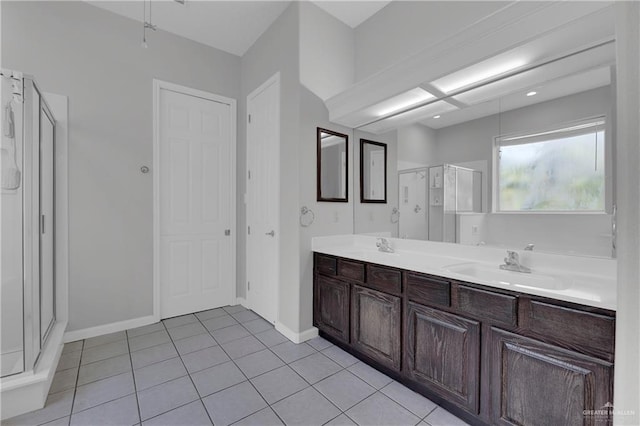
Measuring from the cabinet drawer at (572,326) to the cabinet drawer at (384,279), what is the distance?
2.42ft

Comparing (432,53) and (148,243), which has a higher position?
(432,53)

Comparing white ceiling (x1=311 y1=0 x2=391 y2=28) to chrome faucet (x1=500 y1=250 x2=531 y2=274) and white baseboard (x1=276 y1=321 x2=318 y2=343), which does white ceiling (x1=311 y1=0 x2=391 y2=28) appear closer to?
chrome faucet (x1=500 y1=250 x2=531 y2=274)

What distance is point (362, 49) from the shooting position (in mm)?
2916

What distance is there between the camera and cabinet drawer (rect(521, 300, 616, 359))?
3.56ft

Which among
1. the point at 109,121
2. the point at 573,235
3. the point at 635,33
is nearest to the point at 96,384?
→ the point at 109,121

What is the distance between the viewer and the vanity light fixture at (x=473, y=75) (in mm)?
1612

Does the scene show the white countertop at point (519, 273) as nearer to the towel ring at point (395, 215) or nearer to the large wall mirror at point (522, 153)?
the large wall mirror at point (522, 153)

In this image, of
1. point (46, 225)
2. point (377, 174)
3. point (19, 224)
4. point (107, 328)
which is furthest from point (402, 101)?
point (107, 328)

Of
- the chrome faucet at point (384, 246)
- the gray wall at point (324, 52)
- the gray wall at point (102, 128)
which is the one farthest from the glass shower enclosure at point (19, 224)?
the chrome faucet at point (384, 246)

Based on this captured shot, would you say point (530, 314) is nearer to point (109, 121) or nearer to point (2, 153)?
point (2, 153)

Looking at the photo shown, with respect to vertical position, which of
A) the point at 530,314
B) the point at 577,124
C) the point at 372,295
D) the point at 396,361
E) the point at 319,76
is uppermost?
the point at 319,76

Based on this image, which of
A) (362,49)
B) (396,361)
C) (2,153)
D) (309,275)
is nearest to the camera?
(2,153)

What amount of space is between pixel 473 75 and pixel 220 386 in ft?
8.79

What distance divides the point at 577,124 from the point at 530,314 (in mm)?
1102
